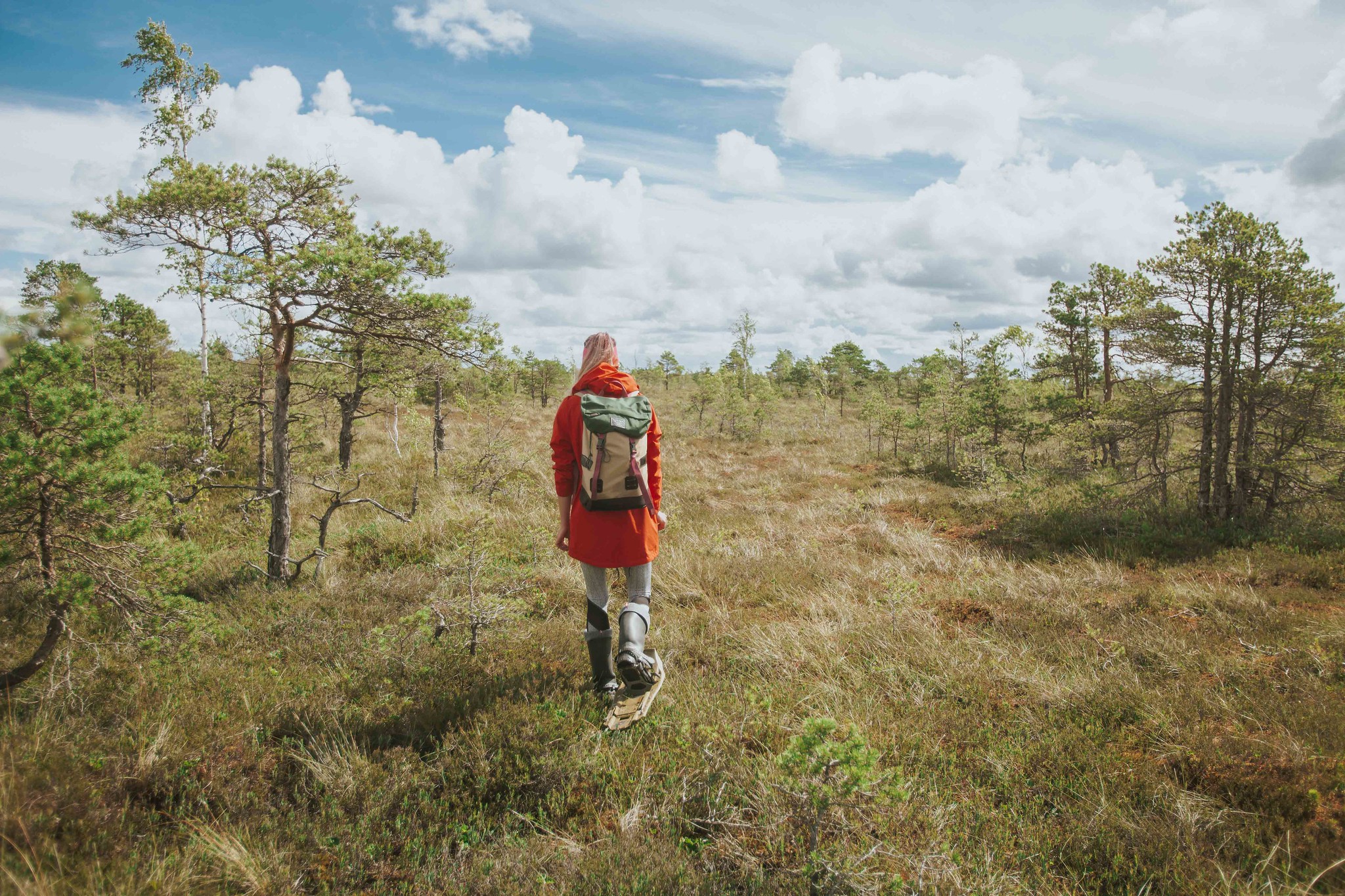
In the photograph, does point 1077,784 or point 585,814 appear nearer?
point 585,814

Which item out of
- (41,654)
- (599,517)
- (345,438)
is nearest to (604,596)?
(599,517)

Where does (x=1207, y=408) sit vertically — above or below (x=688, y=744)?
above

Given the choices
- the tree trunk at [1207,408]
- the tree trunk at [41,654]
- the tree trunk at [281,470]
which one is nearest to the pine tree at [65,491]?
the tree trunk at [41,654]

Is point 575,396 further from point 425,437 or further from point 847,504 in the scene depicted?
point 847,504

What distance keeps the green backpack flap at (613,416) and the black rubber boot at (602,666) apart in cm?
133

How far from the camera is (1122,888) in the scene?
96.3 inches

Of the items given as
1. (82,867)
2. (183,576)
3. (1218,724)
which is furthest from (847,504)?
(82,867)

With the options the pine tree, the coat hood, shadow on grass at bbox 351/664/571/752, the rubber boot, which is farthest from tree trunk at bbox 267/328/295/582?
the rubber boot

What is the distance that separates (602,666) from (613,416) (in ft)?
5.53

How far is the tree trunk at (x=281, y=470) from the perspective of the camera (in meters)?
5.98

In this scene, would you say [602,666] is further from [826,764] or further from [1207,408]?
[1207,408]

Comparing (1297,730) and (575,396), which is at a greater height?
(575,396)

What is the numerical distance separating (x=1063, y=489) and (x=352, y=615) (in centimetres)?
1326

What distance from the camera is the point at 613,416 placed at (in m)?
3.36
